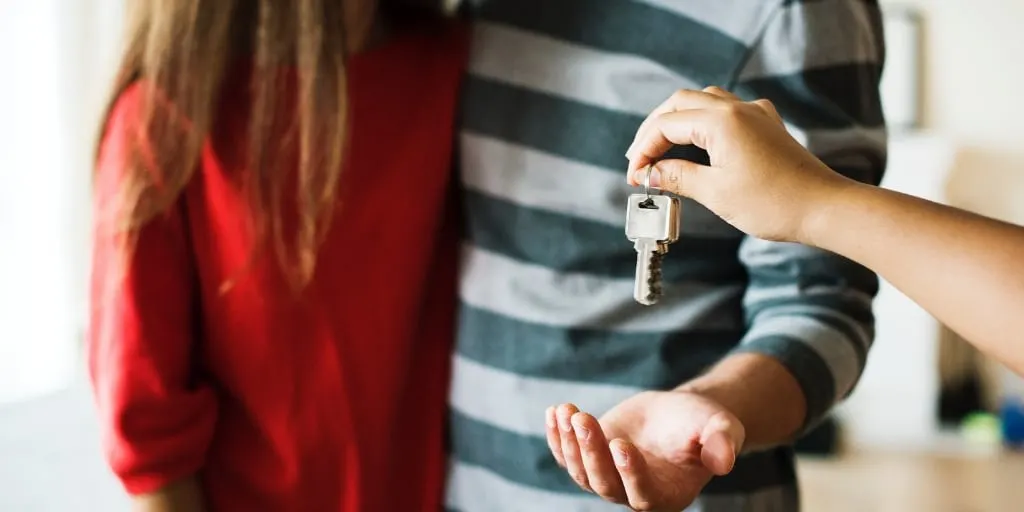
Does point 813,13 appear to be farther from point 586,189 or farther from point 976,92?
point 976,92

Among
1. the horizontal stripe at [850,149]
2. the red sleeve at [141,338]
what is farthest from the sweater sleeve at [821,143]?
the red sleeve at [141,338]

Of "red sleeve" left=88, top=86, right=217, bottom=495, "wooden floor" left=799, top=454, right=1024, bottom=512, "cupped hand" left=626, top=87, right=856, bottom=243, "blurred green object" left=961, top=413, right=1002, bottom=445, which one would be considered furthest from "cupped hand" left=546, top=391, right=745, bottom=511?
"blurred green object" left=961, top=413, right=1002, bottom=445

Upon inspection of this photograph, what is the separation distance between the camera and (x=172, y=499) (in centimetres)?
67

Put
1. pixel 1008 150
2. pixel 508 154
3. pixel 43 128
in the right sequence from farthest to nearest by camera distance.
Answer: pixel 1008 150 < pixel 43 128 < pixel 508 154

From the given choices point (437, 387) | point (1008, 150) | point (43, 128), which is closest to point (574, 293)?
point (437, 387)

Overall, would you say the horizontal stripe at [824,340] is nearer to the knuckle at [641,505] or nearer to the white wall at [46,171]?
the knuckle at [641,505]

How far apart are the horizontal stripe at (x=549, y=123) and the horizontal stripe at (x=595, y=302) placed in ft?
0.25

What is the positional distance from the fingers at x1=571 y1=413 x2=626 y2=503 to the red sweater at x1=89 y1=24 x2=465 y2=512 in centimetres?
31

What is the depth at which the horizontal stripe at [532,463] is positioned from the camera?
2.05 ft

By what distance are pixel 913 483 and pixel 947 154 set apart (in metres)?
0.78

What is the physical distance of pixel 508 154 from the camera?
0.66 m

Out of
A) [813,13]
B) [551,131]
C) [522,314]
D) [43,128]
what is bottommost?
[43,128]

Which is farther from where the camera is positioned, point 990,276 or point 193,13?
point 193,13

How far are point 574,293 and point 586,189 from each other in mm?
68
